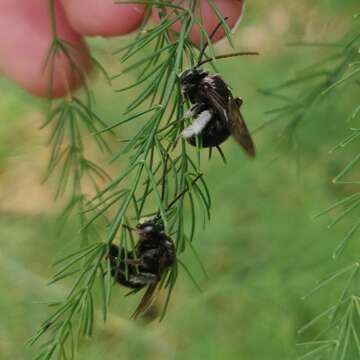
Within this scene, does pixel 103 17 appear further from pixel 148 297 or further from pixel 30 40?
pixel 148 297

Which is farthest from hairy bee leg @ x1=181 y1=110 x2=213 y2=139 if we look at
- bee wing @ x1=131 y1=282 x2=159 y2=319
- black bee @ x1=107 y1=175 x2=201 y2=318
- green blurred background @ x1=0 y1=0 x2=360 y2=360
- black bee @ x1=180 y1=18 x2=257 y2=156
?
green blurred background @ x1=0 y1=0 x2=360 y2=360

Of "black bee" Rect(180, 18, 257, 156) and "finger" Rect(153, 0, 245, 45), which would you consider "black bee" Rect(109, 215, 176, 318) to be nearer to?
"black bee" Rect(180, 18, 257, 156)

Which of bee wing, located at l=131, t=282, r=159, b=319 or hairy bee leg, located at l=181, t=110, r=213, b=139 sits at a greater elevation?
hairy bee leg, located at l=181, t=110, r=213, b=139

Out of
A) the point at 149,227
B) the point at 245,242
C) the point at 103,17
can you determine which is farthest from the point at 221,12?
the point at 245,242

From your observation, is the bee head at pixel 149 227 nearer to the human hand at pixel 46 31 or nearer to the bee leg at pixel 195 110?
the bee leg at pixel 195 110

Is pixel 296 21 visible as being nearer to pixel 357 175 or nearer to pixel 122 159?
pixel 357 175

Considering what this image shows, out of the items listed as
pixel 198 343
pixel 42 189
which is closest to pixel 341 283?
pixel 198 343
